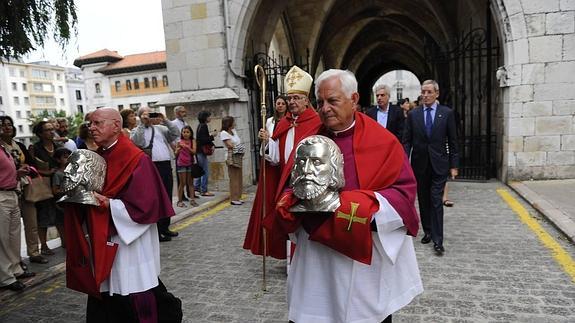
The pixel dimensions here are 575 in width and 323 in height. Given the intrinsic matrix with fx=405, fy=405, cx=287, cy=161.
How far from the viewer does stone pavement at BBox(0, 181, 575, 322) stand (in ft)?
11.0

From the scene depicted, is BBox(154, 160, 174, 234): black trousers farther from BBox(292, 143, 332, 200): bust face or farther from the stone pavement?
BBox(292, 143, 332, 200): bust face

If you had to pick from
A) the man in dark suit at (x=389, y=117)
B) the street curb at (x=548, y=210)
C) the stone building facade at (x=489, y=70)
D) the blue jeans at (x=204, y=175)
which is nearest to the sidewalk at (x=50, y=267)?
the blue jeans at (x=204, y=175)

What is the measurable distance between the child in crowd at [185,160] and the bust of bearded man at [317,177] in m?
6.17

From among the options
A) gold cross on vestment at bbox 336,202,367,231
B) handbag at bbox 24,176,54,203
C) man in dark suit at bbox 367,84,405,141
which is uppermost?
man in dark suit at bbox 367,84,405,141

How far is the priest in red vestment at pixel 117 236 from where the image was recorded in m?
2.70

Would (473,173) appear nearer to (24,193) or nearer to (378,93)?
(378,93)

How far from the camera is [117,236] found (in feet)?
9.11

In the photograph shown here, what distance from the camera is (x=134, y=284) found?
9.23 feet

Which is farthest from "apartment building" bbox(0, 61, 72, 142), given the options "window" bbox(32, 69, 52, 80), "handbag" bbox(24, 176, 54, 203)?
"handbag" bbox(24, 176, 54, 203)

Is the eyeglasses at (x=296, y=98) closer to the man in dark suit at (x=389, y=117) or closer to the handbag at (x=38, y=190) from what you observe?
the man in dark suit at (x=389, y=117)

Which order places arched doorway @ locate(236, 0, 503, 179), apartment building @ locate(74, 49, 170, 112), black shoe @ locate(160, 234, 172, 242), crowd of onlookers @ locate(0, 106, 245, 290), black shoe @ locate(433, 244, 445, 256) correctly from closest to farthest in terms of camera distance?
crowd of onlookers @ locate(0, 106, 245, 290), black shoe @ locate(433, 244, 445, 256), black shoe @ locate(160, 234, 172, 242), arched doorway @ locate(236, 0, 503, 179), apartment building @ locate(74, 49, 170, 112)

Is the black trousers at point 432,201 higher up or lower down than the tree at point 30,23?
lower down

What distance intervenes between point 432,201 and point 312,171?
3315mm

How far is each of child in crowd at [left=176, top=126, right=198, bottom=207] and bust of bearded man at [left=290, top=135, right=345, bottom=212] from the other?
6.17 metres
